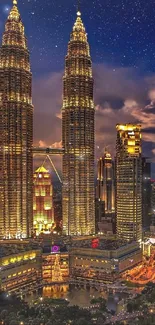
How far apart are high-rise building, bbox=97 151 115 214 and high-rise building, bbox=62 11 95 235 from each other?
23.3 metres

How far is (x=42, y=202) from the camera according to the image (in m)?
53.7

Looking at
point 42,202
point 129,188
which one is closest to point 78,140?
point 129,188

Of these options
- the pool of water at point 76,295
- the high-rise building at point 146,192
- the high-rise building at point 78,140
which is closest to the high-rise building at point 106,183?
the high-rise building at point 146,192

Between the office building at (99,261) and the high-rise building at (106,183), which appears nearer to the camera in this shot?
the office building at (99,261)

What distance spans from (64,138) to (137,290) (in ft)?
72.7

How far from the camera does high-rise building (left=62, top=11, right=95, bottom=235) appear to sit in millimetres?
47281

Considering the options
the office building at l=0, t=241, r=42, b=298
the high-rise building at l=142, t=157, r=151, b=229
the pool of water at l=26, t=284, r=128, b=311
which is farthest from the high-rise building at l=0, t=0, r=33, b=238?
the high-rise building at l=142, t=157, r=151, b=229

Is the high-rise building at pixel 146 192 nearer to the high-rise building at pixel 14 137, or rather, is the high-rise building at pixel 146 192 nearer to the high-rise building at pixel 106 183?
the high-rise building at pixel 106 183

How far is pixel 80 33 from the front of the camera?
48688 millimetres

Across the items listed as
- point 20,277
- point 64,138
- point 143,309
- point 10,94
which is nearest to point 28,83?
point 10,94

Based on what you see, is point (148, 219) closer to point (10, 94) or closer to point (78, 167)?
point (78, 167)

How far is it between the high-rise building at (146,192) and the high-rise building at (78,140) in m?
9.59

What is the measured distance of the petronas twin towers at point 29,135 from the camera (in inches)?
1753

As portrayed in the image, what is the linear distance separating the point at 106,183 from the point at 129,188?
27147mm
